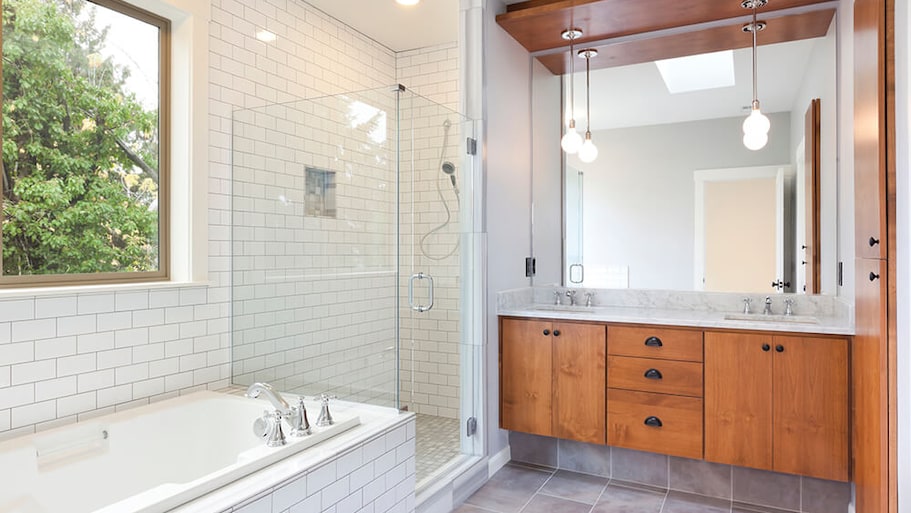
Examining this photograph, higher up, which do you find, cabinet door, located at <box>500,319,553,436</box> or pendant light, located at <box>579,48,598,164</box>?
pendant light, located at <box>579,48,598,164</box>

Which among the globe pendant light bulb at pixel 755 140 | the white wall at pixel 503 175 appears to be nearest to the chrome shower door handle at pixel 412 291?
the white wall at pixel 503 175

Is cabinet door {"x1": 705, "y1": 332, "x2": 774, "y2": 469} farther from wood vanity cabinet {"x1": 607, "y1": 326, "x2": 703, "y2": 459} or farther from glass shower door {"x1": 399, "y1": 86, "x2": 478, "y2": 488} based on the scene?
glass shower door {"x1": 399, "y1": 86, "x2": 478, "y2": 488}

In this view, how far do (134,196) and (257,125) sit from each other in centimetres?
64

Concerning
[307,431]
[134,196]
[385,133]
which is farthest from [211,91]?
[307,431]

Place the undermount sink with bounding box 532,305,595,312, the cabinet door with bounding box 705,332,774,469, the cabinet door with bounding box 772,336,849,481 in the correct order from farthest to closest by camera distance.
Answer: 1. the undermount sink with bounding box 532,305,595,312
2. the cabinet door with bounding box 705,332,774,469
3. the cabinet door with bounding box 772,336,849,481

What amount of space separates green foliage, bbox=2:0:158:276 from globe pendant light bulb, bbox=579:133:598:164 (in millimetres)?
2333

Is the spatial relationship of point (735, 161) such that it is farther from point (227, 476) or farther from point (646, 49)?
point (227, 476)

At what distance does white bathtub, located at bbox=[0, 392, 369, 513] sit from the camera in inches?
67.2

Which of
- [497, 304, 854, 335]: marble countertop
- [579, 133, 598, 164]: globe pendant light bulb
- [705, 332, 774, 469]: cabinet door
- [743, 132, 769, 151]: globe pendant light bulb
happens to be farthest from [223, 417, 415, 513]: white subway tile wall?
[743, 132, 769, 151]: globe pendant light bulb

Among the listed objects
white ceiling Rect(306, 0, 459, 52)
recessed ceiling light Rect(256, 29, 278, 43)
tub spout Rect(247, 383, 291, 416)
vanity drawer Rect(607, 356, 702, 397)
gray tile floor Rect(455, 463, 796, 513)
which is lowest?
gray tile floor Rect(455, 463, 796, 513)

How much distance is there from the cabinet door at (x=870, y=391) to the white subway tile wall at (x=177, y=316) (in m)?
2.05

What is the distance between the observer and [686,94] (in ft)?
10.9

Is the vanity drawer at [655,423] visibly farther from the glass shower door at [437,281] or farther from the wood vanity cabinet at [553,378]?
the glass shower door at [437,281]

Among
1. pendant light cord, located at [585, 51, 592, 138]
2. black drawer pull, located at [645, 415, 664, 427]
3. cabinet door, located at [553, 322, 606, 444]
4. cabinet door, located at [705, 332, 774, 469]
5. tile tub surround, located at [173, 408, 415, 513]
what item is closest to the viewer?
tile tub surround, located at [173, 408, 415, 513]
